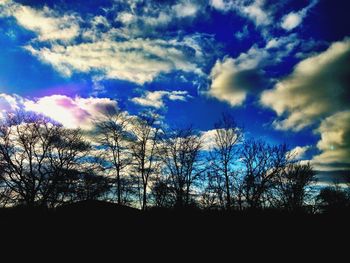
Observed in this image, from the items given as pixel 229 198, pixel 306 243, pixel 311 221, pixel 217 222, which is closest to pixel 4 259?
pixel 217 222

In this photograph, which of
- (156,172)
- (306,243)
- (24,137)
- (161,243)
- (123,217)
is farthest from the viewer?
(156,172)

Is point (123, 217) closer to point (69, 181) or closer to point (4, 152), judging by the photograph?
point (69, 181)

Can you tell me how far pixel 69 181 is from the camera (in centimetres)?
3312

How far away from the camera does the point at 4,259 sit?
9664 millimetres

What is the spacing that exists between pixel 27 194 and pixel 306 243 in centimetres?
3119

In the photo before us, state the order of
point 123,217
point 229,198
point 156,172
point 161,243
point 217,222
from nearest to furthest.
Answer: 1. point 161,243
2. point 217,222
3. point 123,217
4. point 229,198
5. point 156,172

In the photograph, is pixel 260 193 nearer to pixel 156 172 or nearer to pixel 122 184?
pixel 156 172

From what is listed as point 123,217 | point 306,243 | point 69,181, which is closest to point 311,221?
point 306,243

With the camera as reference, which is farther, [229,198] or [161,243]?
[229,198]

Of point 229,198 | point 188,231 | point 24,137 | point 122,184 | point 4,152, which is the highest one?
point 24,137

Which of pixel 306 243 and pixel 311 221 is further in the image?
pixel 311 221

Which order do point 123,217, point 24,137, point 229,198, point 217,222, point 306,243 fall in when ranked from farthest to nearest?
A: point 24,137 < point 229,198 < point 123,217 < point 217,222 < point 306,243

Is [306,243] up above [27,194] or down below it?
below

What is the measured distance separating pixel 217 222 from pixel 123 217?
4526mm
